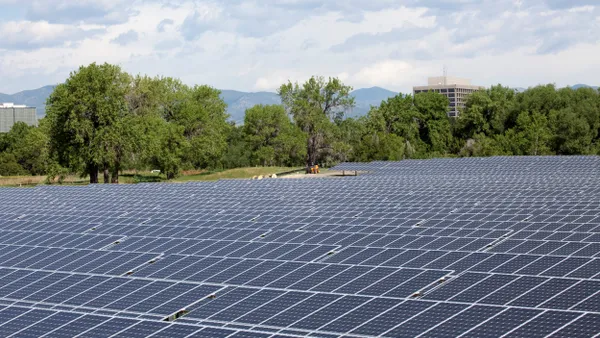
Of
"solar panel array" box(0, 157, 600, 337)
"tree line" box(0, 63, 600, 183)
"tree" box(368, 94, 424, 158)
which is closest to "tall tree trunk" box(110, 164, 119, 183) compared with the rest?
"tree line" box(0, 63, 600, 183)

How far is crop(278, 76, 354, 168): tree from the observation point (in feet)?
351

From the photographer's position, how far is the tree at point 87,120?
77625 millimetres

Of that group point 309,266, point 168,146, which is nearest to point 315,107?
point 168,146

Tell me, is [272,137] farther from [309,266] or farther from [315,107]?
[309,266]

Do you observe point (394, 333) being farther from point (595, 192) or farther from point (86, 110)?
point (86, 110)

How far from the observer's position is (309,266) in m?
21.8

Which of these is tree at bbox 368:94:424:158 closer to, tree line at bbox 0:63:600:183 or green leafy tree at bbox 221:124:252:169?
tree line at bbox 0:63:600:183

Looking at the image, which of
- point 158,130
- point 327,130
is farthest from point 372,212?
Result: point 327,130

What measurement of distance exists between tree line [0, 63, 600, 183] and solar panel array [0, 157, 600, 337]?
39299mm

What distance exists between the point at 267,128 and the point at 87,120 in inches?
1480

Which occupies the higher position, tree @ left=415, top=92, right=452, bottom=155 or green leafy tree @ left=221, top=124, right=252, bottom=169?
tree @ left=415, top=92, right=452, bottom=155

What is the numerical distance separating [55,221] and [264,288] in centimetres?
1824

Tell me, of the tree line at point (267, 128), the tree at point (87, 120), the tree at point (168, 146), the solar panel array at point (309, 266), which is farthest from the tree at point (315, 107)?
the solar panel array at point (309, 266)

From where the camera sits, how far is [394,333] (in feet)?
49.8
